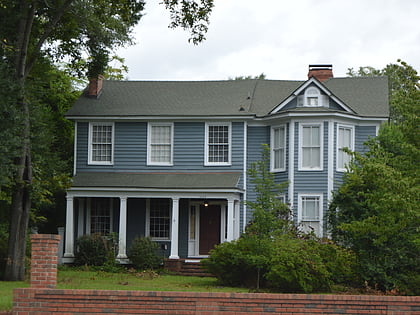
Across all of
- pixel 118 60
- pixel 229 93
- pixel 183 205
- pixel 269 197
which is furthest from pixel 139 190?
pixel 118 60

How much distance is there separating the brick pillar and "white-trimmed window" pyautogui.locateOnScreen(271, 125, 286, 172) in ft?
54.0

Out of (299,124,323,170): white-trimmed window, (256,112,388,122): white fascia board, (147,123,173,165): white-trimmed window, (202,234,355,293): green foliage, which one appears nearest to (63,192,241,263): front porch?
(147,123,173,165): white-trimmed window

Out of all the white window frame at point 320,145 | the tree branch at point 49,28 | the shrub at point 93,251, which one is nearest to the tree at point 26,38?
the tree branch at point 49,28

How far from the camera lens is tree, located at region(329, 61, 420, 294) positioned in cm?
1977

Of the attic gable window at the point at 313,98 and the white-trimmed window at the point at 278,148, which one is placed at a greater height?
the attic gable window at the point at 313,98

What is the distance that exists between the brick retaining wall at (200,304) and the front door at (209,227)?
1681 centimetres

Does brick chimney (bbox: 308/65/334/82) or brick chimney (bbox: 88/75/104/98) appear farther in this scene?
brick chimney (bbox: 308/65/334/82)

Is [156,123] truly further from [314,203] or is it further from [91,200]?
[314,203]

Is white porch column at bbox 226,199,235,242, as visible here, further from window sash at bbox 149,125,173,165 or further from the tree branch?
the tree branch

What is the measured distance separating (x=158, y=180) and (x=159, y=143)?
5.66 feet

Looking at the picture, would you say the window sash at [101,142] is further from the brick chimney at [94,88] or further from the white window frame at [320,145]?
the white window frame at [320,145]

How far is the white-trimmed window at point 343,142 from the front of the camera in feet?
95.7

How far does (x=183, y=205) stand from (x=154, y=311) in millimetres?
17092

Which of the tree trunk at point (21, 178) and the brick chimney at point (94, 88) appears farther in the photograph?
the brick chimney at point (94, 88)
